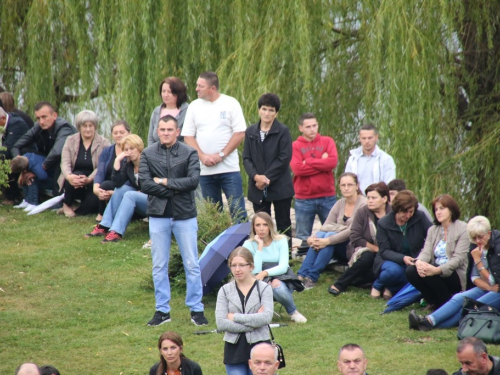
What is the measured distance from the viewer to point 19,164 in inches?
553

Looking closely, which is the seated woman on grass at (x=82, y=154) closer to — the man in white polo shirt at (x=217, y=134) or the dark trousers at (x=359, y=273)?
the man in white polo shirt at (x=217, y=134)

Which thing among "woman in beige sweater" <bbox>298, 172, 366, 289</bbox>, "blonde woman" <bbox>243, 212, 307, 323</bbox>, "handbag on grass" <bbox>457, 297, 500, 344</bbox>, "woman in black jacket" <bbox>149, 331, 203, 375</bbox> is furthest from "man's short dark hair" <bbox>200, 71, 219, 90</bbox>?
"woman in black jacket" <bbox>149, 331, 203, 375</bbox>

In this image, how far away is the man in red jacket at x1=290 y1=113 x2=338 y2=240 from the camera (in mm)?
11188

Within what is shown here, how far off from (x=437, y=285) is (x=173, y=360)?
3.18 meters

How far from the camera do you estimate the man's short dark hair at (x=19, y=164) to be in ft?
46.0

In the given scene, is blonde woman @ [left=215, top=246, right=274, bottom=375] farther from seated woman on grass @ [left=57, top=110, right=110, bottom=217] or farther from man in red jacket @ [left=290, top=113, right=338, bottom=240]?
seated woman on grass @ [left=57, top=110, right=110, bottom=217]

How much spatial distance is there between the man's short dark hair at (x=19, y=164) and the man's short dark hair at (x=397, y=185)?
6232 mm

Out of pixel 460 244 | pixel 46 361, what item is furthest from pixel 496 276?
pixel 46 361

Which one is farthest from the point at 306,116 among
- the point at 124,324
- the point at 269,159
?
the point at 124,324

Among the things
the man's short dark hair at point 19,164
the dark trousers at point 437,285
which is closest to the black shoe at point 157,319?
the dark trousers at point 437,285

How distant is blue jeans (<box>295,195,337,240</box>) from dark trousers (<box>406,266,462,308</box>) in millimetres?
2174

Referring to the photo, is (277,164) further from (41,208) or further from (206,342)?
(41,208)

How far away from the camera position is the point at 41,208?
14.2 m

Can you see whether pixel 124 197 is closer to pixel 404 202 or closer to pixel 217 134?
pixel 217 134
